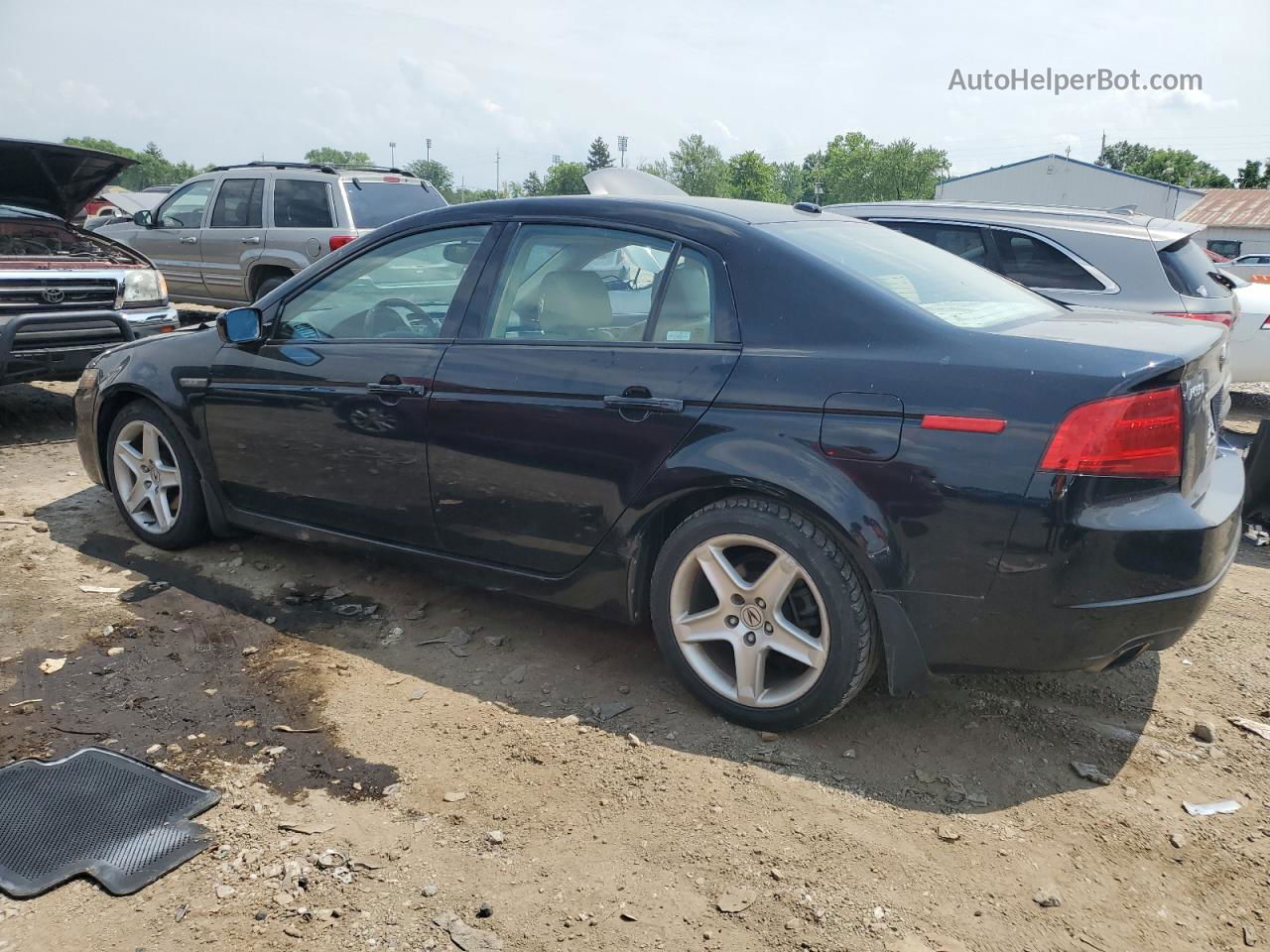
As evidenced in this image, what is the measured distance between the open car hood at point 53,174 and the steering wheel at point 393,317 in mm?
4628

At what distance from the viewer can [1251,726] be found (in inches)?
131

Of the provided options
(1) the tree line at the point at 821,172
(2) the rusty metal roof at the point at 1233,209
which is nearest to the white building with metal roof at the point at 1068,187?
(2) the rusty metal roof at the point at 1233,209

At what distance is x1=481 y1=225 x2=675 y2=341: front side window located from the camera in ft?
11.2

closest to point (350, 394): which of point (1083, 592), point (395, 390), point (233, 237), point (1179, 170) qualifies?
point (395, 390)

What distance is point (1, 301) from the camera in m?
6.82

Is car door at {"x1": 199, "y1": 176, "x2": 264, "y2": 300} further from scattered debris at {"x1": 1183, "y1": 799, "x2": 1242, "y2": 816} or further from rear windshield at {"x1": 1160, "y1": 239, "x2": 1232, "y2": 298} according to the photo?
scattered debris at {"x1": 1183, "y1": 799, "x2": 1242, "y2": 816}

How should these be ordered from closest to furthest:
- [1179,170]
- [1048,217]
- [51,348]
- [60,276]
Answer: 1. [1048,217]
2. [51,348]
3. [60,276]
4. [1179,170]

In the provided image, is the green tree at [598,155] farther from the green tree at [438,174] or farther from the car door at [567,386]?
the car door at [567,386]

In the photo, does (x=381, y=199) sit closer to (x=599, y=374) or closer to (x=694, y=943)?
(x=599, y=374)

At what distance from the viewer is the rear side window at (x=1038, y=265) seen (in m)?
6.31

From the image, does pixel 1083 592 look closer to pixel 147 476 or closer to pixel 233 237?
pixel 147 476

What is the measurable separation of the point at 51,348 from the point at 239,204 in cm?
469

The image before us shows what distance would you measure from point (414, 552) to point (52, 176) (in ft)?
19.8

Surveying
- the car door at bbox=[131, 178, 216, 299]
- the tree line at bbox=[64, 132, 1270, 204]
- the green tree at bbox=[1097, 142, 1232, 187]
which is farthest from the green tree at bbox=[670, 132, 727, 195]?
the car door at bbox=[131, 178, 216, 299]
